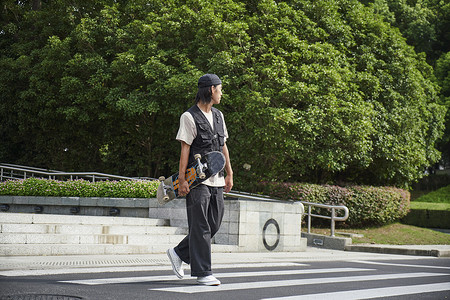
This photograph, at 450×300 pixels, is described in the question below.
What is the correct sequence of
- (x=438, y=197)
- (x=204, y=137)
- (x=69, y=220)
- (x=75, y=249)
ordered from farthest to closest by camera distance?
(x=438, y=197)
(x=69, y=220)
(x=75, y=249)
(x=204, y=137)

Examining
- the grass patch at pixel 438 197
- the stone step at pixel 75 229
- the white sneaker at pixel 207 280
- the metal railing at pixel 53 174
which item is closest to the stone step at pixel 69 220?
the stone step at pixel 75 229

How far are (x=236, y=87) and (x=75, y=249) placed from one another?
1062 cm

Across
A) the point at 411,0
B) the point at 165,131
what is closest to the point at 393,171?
the point at 165,131

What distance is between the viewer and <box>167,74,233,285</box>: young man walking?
5805 mm

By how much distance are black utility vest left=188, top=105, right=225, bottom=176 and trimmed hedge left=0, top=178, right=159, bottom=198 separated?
8117 millimetres

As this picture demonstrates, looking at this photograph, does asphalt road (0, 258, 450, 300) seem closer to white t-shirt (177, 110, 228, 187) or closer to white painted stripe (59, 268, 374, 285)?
white painted stripe (59, 268, 374, 285)

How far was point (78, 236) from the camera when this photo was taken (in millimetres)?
10125

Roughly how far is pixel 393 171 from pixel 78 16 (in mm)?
14371

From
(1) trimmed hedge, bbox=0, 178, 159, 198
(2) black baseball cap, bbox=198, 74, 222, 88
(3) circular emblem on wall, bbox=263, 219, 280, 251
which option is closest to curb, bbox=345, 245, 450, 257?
(3) circular emblem on wall, bbox=263, 219, 280, 251

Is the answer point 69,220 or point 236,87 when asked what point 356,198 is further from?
point 69,220

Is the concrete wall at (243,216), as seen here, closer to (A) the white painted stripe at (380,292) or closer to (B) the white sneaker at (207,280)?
(A) the white painted stripe at (380,292)

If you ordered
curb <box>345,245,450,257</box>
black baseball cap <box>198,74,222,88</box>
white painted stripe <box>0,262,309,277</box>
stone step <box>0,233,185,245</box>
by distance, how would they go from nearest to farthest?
black baseball cap <box>198,74,222,88</box>, white painted stripe <box>0,262,309,277</box>, stone step <box>0,233,185,245</box>, curb <box>345,245,450,257</box>

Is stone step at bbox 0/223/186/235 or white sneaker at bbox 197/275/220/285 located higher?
stone step at bbox 0/223/186/235

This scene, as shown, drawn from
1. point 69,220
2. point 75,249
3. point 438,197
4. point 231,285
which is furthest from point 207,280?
point 438,197
